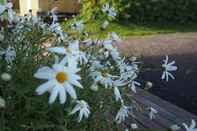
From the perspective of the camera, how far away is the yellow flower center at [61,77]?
6.74ft

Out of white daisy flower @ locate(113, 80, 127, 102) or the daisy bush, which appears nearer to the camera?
the daisy bush

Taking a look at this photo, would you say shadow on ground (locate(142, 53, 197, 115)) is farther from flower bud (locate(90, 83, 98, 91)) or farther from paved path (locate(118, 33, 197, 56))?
flower bud (locate(90, 83, 98, 91))

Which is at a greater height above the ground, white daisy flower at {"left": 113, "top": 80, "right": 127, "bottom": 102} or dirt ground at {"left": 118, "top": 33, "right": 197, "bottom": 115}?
white daisy flower at {"left": 113, "top": 80, "right": 127, "bottom": 102}

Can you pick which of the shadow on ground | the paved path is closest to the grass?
the paved path

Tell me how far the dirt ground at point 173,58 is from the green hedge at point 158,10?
4.00ft

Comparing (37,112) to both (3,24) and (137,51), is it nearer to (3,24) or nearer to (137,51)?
(3,24)

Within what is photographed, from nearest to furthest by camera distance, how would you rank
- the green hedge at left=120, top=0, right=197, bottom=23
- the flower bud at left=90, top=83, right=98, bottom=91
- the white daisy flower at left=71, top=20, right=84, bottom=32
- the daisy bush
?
the daisy bush → the flower bud at left=90, top=83, right=98, bottom=91 → the white daisy flower at left=71, top=20, right=84, bottom=32 → the green hedge at left=120, top=0, right=197, bottom=23

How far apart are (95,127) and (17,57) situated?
494mm

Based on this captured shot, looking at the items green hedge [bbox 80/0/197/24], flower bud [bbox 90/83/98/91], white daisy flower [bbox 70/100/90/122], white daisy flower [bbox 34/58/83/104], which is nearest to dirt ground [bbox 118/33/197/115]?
green hedge [bbox 80/0/197/24]

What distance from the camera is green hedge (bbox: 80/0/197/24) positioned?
13062 mm

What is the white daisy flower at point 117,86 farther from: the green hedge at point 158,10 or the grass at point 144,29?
the green hedge at point 158,10

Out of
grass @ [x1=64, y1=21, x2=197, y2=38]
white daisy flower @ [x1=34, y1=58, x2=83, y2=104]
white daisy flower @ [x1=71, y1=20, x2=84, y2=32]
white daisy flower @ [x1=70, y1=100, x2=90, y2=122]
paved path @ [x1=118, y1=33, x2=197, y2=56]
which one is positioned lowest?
grass @ [x1=64, y1=21, x2=197, y2=38]

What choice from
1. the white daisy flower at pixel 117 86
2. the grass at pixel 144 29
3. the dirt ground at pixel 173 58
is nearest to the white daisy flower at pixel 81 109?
the white daisy flower at pixel 117 86

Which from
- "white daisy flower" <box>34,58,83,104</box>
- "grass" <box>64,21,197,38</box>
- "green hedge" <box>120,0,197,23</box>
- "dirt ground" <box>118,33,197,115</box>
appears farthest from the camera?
"green hedge" <box>120,0,197,23</box>
